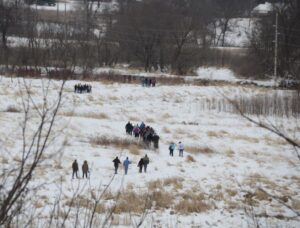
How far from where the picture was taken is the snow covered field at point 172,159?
13.4 m

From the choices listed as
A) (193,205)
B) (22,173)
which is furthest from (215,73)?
(22,173)

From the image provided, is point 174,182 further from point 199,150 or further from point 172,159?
point 199,150

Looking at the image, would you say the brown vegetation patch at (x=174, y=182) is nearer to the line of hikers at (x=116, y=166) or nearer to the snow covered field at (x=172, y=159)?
the snow covered field at (x=172, y=159)

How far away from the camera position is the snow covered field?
1335cm

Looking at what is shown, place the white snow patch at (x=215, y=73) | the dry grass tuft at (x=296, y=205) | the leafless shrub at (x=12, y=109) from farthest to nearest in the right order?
1. the white snow patch at (x=215, y=73)
2. the leafless shrub at (x=12, y=109)
3. the dry grass tuft at (x=296, y=205)

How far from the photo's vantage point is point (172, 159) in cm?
1933

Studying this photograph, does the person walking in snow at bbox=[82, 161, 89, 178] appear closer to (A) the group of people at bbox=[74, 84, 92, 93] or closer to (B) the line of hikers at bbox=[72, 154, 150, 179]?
(B) the line of hikers at bbox=[72, 154, 150, 179]

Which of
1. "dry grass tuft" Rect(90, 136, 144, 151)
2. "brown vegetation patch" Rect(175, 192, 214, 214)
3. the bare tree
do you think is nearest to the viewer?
the bare tree

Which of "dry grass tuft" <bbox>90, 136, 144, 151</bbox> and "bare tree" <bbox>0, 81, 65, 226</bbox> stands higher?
"bare tree" <bbox>0, 81, 65, 226</bbox>

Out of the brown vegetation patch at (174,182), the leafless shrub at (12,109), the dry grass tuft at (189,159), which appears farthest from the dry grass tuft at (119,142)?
the leafless shrub at (12,109)

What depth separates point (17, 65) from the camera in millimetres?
41188

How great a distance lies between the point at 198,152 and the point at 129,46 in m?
33.9

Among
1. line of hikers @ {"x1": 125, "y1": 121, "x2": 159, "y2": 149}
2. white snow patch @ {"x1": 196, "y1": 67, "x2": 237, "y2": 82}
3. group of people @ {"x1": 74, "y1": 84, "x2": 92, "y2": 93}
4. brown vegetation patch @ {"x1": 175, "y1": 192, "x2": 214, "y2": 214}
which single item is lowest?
brown vegetation patch @ {"x1": 175, "y1": 192, "x2": 214, "y2": 214}

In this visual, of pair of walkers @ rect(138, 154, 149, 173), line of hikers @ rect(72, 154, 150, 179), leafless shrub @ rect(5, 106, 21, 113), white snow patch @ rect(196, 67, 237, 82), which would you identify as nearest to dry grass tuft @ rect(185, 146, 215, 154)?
line of hikers @ rect(72, 154, 150, 179)
